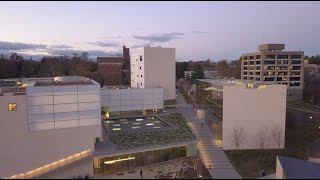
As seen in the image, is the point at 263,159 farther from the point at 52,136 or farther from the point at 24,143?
the point at 24,143

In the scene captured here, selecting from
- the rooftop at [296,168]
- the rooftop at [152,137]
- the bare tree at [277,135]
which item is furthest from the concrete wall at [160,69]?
the rooftop at [296,168]

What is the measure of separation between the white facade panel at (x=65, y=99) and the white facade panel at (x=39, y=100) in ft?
1.07

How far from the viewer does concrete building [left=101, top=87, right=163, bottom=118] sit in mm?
35906

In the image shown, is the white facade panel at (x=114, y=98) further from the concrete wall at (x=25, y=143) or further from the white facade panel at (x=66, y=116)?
the concrete wall at (x=25, y=143)

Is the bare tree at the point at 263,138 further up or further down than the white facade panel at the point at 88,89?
further down

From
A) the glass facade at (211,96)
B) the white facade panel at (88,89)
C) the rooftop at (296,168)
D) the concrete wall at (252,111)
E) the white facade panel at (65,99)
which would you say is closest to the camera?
the rooftop at (296,168)

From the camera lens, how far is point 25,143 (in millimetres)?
20344

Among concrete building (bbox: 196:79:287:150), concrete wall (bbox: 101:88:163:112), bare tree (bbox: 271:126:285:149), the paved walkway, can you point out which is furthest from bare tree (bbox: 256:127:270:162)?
concrete wall (bbox: 101:88:163:112)

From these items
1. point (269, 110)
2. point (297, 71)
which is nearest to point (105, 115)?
point (269, 110)

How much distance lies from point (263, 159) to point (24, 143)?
17.1 m

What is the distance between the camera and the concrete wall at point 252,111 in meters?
24.7

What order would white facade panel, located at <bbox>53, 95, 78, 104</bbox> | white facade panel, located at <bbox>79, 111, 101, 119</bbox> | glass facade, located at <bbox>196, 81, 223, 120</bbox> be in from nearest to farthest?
1. white facade panel, located at <bbox>53, 95, 78, 104</bbox>
2. white facade panel, located at <bbox>79, 111, 101, 119</bbox>
3. glass facade, located at <bbox>196, 81, 223, 120</bbox>

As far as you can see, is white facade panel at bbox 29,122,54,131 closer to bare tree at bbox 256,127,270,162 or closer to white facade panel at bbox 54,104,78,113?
white facade panel at bbox 54,104,78,113

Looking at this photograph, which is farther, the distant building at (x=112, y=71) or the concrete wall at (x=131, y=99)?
the distant building at (x=112, y=71)
